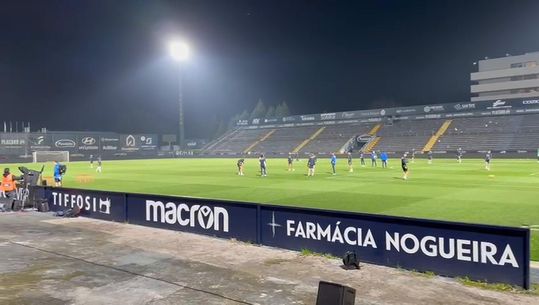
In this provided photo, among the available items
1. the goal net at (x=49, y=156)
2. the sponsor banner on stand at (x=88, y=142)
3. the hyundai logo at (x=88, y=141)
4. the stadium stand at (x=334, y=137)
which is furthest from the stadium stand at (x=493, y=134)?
the hyundai logo at (x=88, y=141)

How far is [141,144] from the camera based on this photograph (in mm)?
85125

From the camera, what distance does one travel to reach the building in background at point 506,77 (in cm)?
9931

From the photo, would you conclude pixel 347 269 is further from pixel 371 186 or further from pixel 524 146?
pixel 524 146

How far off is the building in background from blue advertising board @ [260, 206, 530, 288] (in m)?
102

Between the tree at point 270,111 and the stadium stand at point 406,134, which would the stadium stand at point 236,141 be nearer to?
the tree at point 270,111

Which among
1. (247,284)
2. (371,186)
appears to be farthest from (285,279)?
(371,186)

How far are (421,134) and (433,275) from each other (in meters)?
71.5

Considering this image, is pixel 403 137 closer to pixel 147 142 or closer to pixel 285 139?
pixel 285 139

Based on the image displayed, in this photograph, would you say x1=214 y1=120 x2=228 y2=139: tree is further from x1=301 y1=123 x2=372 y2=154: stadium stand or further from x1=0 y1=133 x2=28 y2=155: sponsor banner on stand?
x1=0 y1=133 x2=28 y2=155: sponsor banner on stand

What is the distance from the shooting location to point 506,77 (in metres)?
104

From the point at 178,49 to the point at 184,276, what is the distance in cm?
6745

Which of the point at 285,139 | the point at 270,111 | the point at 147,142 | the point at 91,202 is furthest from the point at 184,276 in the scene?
the point at 270,111

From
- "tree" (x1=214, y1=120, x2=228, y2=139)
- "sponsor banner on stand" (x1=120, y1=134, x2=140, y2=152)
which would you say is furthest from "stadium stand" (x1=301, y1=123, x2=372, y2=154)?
"tree" (x1=214, y1=120, x2=228, y2=139)

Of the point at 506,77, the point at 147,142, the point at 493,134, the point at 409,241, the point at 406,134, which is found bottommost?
the point at 409,241
